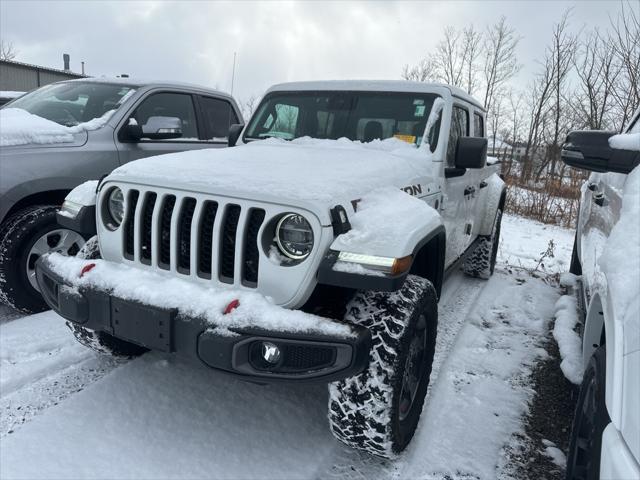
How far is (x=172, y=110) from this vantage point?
15.9ft

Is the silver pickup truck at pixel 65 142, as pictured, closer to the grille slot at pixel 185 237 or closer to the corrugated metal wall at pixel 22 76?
the grille slot at pixel 185 237

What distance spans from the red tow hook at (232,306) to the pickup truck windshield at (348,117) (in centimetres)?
182

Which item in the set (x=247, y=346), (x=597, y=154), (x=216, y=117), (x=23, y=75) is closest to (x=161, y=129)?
(x=216, y=117)

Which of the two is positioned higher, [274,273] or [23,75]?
[23,75]

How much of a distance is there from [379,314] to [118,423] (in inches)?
56.8

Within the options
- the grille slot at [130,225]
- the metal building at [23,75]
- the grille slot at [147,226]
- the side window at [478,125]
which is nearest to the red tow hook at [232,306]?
the grille slot at [147,226]

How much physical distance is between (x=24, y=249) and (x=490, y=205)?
4.27m

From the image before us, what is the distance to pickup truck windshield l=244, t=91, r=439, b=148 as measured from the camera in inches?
132

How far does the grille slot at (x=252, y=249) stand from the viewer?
6.74ft

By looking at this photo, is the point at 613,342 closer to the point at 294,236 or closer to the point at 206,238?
the point at 294,236

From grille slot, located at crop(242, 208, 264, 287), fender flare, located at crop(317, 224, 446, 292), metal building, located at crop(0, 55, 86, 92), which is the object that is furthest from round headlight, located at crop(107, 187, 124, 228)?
metal building, located at crop(0, 55, 86, 92)

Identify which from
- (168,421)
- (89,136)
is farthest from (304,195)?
(89,136)

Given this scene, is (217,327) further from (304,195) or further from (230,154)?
(230,154)

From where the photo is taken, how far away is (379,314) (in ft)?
6.70
